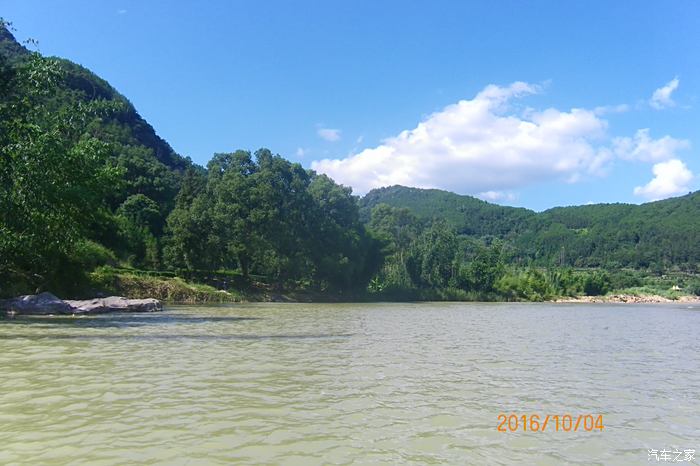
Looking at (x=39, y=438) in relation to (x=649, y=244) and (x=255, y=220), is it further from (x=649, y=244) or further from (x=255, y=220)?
(x=649, y=244)

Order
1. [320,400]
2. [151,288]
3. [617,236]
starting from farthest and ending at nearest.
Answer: [617,236] → [151,288] → [320,400]

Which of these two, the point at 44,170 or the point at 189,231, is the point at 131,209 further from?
the point at 44,170

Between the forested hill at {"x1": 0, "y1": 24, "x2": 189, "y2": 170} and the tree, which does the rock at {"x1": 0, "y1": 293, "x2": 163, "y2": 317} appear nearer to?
the tree

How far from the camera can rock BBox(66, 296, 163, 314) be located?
26.8 metres

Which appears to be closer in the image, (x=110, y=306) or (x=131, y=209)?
(x=110, y=306)

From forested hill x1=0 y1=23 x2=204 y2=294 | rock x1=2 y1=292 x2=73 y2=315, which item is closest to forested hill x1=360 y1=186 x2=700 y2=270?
forested hill x1=0 y1=23 x2=204 y2=294

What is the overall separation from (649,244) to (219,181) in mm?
146203

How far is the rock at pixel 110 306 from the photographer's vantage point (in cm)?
2684

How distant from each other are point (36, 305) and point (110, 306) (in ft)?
15.5

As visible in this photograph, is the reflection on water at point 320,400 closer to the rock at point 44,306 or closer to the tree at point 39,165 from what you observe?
the tree at point 39,165

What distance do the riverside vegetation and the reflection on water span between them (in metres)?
8.81

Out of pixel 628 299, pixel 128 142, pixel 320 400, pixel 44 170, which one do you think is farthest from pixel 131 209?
pixel 628 299

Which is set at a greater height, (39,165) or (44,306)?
(39,165)
